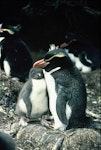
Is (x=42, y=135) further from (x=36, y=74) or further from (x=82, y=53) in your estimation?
(x=82, y=53)

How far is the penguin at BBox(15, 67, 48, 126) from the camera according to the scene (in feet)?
17.9

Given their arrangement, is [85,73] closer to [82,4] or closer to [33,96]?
[82,4]

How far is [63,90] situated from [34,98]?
29 centimetres

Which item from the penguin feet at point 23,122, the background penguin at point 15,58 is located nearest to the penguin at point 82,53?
the background penguin at point 15,58

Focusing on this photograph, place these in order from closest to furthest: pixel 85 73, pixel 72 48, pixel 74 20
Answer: pixel 85 73 < pixel 72 48 < pixel 74 20

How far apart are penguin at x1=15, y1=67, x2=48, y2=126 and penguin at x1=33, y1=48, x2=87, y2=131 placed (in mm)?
75

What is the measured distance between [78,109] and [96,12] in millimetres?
4815

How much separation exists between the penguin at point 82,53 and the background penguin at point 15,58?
258 cm

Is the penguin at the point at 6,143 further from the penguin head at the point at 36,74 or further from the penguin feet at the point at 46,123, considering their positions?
the penguin head at the point at 36,74

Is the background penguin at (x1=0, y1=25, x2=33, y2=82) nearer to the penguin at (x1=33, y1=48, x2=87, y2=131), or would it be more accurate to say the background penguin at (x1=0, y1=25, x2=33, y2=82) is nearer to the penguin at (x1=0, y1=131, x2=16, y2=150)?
the penguin at (x1=33, y1=48, x2=87, y2=131)

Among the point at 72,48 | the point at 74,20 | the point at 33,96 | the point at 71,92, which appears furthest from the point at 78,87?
the point at 74,20

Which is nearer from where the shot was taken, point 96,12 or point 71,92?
point 71,92

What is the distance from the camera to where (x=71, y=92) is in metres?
5.36

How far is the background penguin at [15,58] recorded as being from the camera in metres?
6.90
